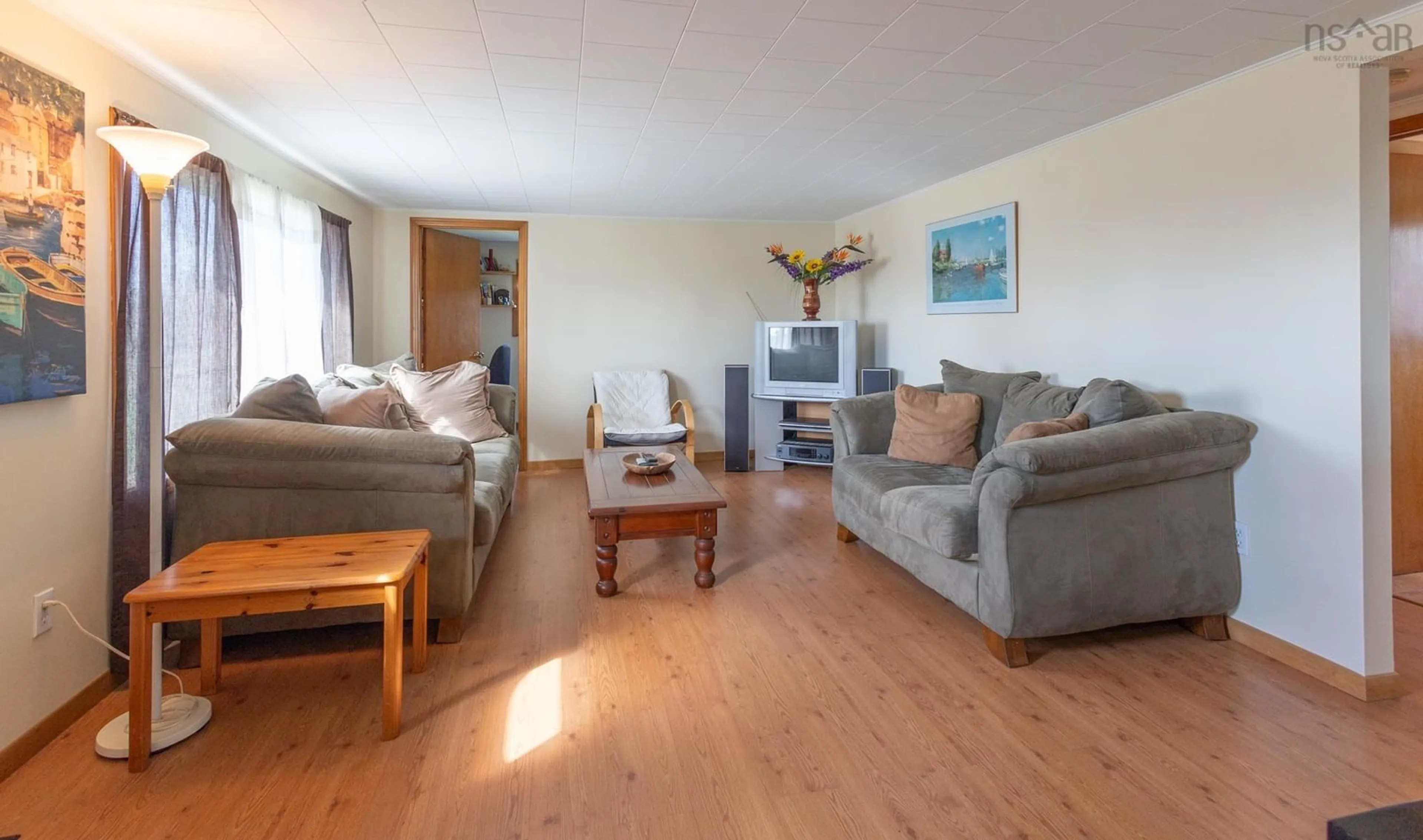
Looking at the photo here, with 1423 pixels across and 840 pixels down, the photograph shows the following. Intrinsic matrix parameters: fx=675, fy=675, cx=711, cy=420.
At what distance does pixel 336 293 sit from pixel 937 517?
3968 mm

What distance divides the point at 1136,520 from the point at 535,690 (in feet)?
7.11

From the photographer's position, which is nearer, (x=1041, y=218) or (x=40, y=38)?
(x=40, y=38)

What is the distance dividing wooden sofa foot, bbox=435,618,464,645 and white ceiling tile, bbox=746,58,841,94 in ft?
7.90

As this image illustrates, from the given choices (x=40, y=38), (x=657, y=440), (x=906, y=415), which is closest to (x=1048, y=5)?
(x=906, y=415)

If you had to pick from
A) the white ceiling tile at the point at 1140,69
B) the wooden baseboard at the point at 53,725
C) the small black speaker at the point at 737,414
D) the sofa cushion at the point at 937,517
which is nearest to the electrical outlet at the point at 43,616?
the wooden baseboard at the point at 53,725

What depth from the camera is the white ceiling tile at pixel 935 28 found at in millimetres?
2137

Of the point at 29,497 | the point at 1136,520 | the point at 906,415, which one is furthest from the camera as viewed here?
the point at 906,415

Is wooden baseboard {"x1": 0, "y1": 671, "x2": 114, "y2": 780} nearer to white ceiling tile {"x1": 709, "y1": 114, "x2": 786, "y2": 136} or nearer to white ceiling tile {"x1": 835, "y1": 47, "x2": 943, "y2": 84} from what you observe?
white ceiling tile {"x1": 709, "y1": 114, "x2": 786, "y2": 136}

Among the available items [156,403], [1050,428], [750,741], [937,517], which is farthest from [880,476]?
[156,403]

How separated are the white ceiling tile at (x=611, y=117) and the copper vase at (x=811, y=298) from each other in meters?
2.72

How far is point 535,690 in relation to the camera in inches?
87.3

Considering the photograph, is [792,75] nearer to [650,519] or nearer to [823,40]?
[823,40]

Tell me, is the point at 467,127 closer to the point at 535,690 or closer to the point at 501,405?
the point at 501,405

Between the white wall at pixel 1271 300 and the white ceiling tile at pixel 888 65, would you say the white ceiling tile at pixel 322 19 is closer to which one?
the white ceiling tile at pixel 888 65
